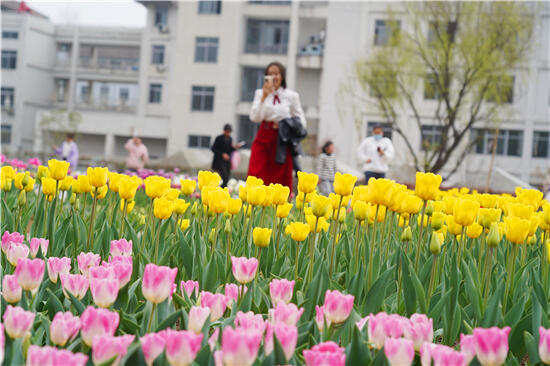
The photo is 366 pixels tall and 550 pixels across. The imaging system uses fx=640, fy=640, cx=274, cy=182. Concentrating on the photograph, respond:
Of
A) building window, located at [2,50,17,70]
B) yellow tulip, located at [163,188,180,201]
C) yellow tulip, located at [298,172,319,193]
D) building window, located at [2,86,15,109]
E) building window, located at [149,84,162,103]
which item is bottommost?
yellow tulip, located at [163,188,180,201]

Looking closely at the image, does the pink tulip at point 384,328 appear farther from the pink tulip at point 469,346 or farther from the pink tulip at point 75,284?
the pink tulip at point 75,284

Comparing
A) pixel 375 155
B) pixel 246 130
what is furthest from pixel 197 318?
pixel 246 130

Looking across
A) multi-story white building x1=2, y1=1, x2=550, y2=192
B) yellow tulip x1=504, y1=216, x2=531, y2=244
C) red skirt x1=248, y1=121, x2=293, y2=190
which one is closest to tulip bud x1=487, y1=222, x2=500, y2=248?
yellow tulip x1=504, y1=216, x2=531, y2=244

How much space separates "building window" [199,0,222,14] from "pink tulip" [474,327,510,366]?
34.1m

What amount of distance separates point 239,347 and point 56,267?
3.01 feet

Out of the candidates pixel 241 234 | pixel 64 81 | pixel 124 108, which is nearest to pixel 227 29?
pixel 124 108

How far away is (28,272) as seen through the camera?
4.91 feet

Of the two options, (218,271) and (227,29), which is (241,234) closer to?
(218,271)

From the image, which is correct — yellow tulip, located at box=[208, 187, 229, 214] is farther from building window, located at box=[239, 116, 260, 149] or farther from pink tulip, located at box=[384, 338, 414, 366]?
building window, located at box=[239, 116, 260, 149]

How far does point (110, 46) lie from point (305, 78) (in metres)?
15.0

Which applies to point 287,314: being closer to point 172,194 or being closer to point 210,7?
point 172,194

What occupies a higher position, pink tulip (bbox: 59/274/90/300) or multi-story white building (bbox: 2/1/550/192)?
multi-story white building (bbox: 2/1/550/192)

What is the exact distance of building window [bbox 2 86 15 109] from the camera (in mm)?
40281

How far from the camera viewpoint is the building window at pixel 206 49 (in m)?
33.7
